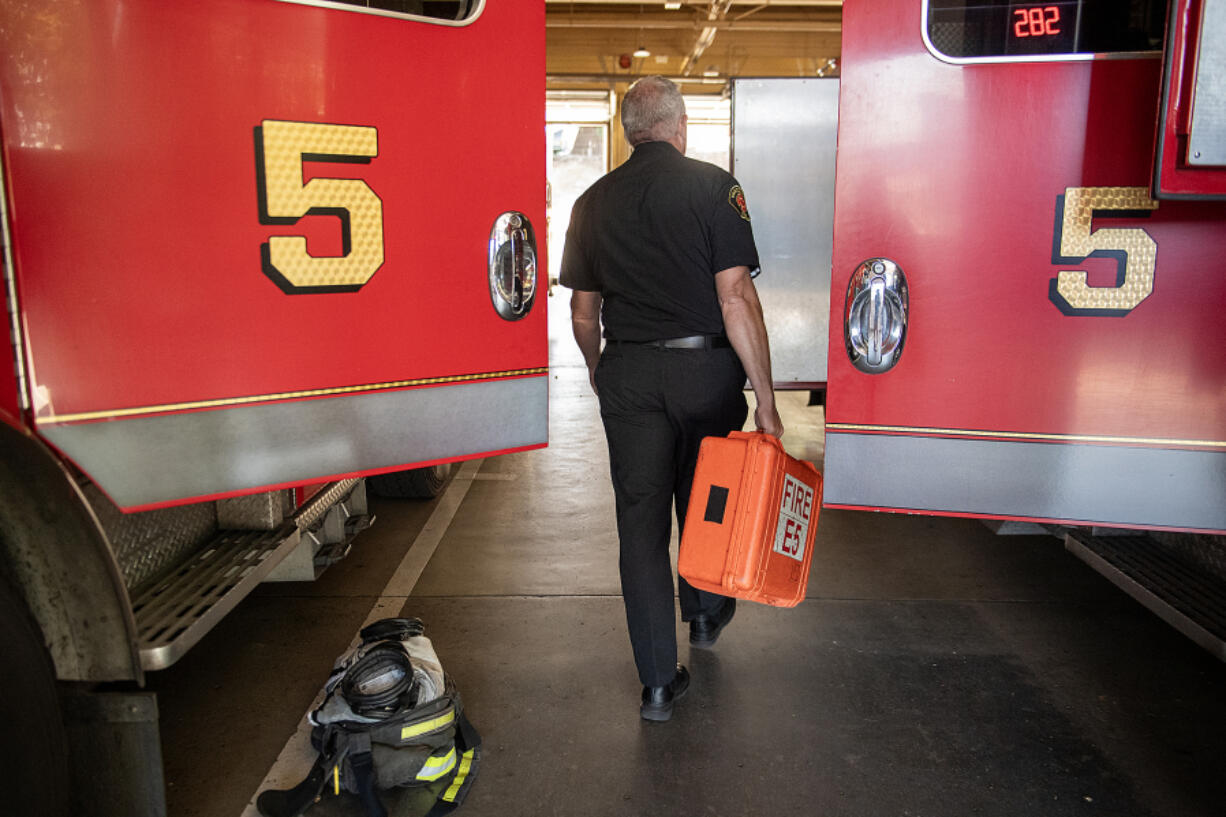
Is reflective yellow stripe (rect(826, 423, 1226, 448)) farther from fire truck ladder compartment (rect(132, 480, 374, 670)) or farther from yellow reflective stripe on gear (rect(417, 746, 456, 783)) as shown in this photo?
fire truck ladder compartment (rect(132, 480, 374, 670))

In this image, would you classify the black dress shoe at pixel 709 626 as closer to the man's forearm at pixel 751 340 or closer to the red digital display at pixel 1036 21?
the man's forearm at pixel 751 340

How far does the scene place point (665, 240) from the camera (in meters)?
2.71

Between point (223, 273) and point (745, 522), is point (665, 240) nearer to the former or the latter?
point (745, 522)

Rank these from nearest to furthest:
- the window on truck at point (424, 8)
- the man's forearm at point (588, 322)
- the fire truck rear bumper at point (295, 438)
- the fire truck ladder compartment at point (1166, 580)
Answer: the fire truck rear bumper at point (295, 438) → the window on truck at point (424, 8) → the fire truck ladder compartment at point (1166, 580) → the man's forearm at point (588, 322)

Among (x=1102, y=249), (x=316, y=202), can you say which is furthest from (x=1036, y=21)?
(x=316, y=202)

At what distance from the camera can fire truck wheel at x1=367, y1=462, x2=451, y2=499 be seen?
5.10 meters

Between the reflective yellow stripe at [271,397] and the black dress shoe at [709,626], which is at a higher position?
the reflective yellow stripe at [271,397]

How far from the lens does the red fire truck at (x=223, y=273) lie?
1.63 meters

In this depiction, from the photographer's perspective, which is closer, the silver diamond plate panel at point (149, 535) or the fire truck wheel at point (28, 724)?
the fire truck wheel at point (28, 724)

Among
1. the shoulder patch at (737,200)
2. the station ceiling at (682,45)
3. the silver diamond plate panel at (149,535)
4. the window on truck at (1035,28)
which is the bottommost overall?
the silver diamond plate panel at (149,535)

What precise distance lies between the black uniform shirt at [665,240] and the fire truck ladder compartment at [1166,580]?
146cm

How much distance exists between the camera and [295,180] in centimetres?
185

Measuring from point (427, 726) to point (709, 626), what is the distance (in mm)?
1197

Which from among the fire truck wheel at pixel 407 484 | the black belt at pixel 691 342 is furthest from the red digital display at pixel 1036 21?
the fire truck wheel at pixel 407 484
